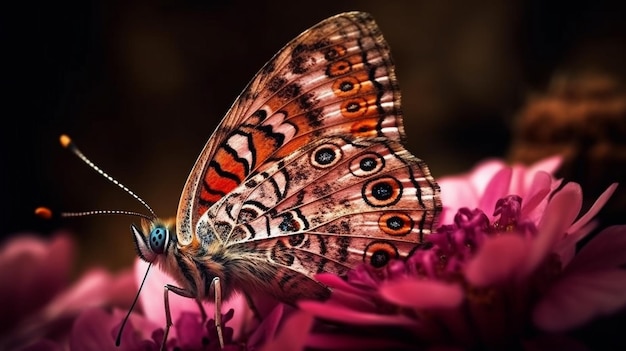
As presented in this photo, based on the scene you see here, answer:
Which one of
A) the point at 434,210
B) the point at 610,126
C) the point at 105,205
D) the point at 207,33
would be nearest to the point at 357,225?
the point at 434,210

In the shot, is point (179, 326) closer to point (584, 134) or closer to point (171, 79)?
point (584, 134)

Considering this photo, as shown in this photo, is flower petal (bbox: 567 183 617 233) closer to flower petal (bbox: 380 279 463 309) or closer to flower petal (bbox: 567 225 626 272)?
flower petal (bbox: 567 225 626 272)

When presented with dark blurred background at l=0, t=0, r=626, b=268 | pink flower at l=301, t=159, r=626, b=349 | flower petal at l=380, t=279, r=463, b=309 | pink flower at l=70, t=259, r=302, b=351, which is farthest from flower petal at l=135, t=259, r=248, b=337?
dark blurred background at l=0, t=0, r=626, b=268

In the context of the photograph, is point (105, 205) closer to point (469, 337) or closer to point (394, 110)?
point (394, 110)

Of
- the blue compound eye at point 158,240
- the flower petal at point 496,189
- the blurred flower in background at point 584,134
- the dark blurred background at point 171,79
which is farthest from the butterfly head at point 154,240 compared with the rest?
the dark blurred background at point 171,79

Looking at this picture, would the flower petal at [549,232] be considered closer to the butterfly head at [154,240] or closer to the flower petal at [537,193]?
the flower petal at [537,193]
